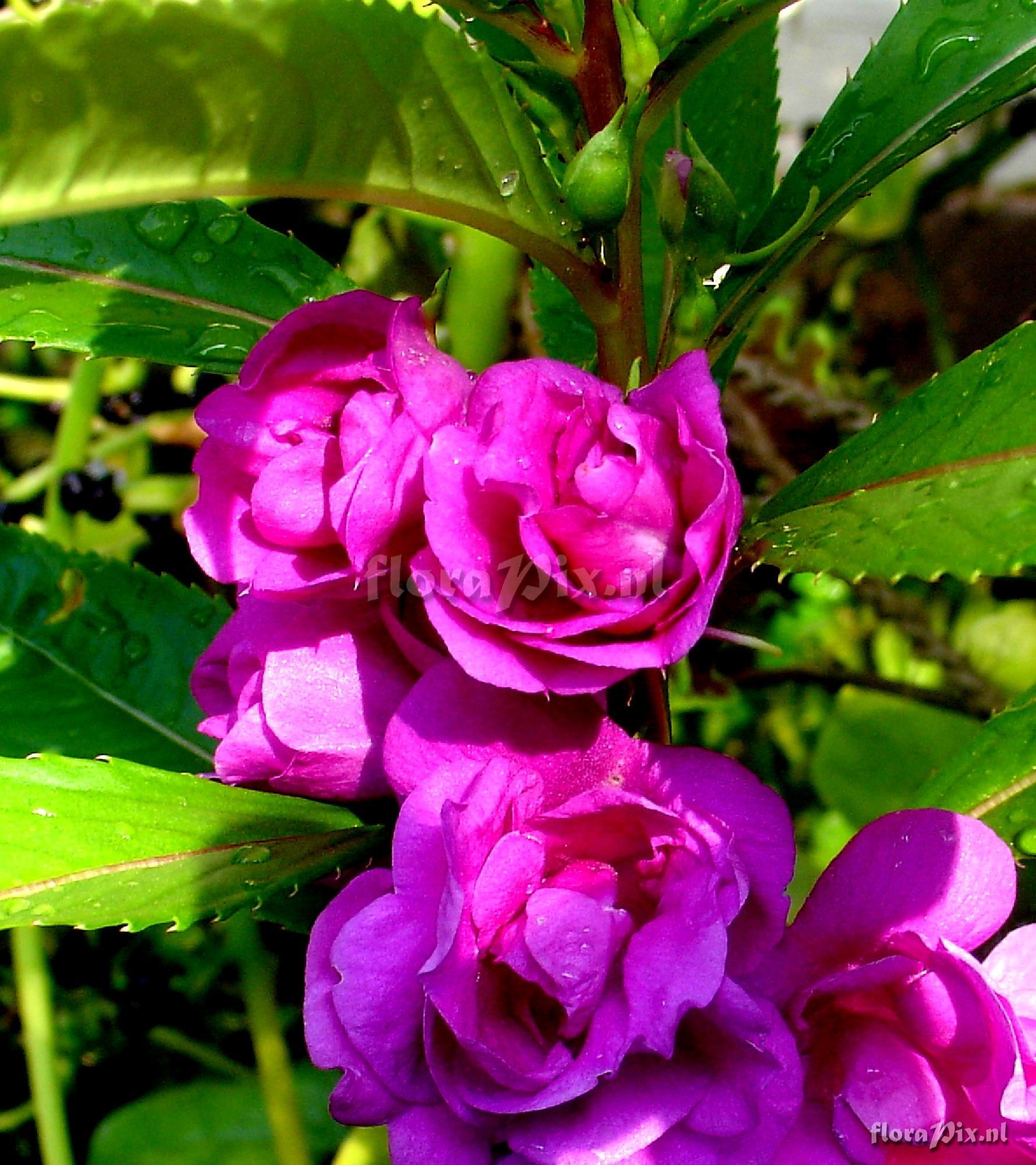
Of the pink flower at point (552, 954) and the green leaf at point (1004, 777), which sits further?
the green leaf at point (1004, 777)

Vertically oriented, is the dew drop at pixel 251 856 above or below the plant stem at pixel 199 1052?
above

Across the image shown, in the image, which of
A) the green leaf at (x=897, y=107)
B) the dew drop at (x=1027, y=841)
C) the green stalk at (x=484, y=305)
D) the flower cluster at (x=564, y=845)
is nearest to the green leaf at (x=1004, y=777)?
the dew drop at (x=1027, y=841)

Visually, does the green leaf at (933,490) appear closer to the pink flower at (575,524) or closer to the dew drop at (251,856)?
the pink flower at (575,524)

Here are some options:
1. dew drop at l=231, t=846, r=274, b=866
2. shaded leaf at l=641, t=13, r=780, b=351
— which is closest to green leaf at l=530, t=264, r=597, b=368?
shaded leaf at l=641, t=13, r=780, b=351

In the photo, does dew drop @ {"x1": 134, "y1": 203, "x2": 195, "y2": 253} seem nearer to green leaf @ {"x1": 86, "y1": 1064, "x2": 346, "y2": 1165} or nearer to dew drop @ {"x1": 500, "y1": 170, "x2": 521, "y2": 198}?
dew drop @ {"x1": 500, "y1": 170, "x2": 521, "y2": 198}

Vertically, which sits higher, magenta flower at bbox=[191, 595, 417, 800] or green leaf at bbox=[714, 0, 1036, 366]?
green leaf at bbox=[714, 0, 1036, 366]

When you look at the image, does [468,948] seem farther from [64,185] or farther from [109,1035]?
[109,1035]

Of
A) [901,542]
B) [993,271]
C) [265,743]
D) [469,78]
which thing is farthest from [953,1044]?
[993,271]
